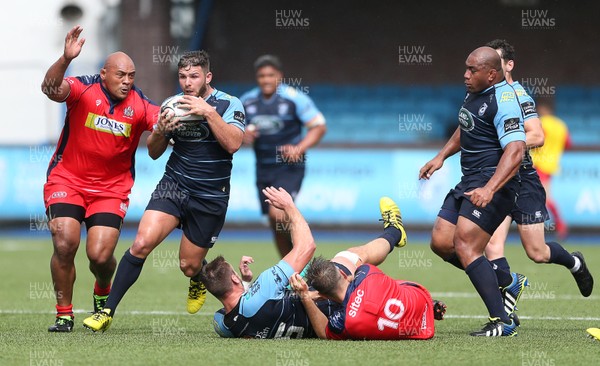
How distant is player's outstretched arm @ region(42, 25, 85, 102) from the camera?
26.1 ft

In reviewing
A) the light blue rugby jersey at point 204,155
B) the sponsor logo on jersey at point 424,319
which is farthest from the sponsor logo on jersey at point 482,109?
the light blue rugby jersey at point 204,155

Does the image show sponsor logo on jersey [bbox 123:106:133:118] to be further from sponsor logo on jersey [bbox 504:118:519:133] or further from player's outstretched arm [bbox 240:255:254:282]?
sponsor logo on jersey [bbox 504:118:519:133]

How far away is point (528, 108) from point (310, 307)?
8.59 feet

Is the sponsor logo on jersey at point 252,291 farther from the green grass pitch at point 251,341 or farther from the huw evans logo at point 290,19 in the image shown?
the huw evans logo at point 290,19

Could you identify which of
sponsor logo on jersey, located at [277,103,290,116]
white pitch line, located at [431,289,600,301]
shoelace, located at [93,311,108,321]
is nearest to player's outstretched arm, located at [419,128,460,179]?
white pitch line, located at [431,289,600,301]

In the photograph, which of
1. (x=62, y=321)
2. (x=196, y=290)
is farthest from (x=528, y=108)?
(x=62, y=321)

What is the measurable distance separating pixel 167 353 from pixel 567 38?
2125cm

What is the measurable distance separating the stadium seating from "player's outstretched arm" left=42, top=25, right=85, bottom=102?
16.1 metres

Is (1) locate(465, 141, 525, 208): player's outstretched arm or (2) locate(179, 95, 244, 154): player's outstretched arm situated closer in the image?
(1) locate(465, 141, 525, 208): player's outstretched arm

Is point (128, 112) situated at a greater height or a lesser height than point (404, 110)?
greater

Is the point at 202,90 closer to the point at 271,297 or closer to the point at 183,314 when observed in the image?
the point at 271,297

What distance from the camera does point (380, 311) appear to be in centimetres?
721

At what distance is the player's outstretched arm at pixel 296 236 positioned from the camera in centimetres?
761

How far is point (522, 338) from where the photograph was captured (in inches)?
301
